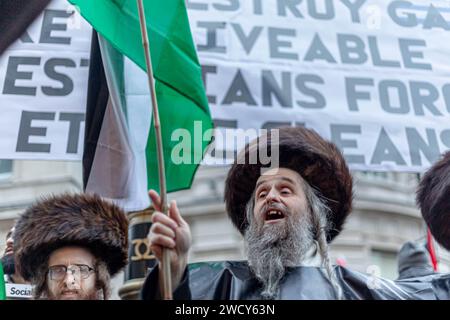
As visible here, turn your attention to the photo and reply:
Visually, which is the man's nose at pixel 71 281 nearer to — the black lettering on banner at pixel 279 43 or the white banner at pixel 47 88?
the white banner at pixel 47 88

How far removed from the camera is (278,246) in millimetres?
3275

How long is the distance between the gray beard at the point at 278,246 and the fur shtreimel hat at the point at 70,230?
0.57 meters

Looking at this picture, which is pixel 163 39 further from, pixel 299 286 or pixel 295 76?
pixel 299 286

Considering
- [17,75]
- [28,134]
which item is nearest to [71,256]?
[28,134]

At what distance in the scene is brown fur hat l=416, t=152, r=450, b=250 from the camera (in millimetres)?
3631

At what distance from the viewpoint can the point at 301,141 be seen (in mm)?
3551

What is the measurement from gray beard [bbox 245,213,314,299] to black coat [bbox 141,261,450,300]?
1.5 inches

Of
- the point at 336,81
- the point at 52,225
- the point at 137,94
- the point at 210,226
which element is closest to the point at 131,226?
the point at 52,225

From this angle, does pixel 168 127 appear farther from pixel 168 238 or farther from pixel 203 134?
pixel 168 238

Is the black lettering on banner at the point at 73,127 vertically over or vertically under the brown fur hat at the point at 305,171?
over

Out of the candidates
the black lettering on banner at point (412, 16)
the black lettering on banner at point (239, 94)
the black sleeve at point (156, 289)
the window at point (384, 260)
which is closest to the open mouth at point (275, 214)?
the black sleeve at point (156, 289)

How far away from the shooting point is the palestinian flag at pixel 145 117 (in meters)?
3.91

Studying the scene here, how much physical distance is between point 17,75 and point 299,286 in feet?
6.36

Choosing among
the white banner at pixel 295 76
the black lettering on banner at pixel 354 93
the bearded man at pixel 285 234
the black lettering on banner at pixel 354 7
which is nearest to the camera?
the bearded man at pixel 285 234
